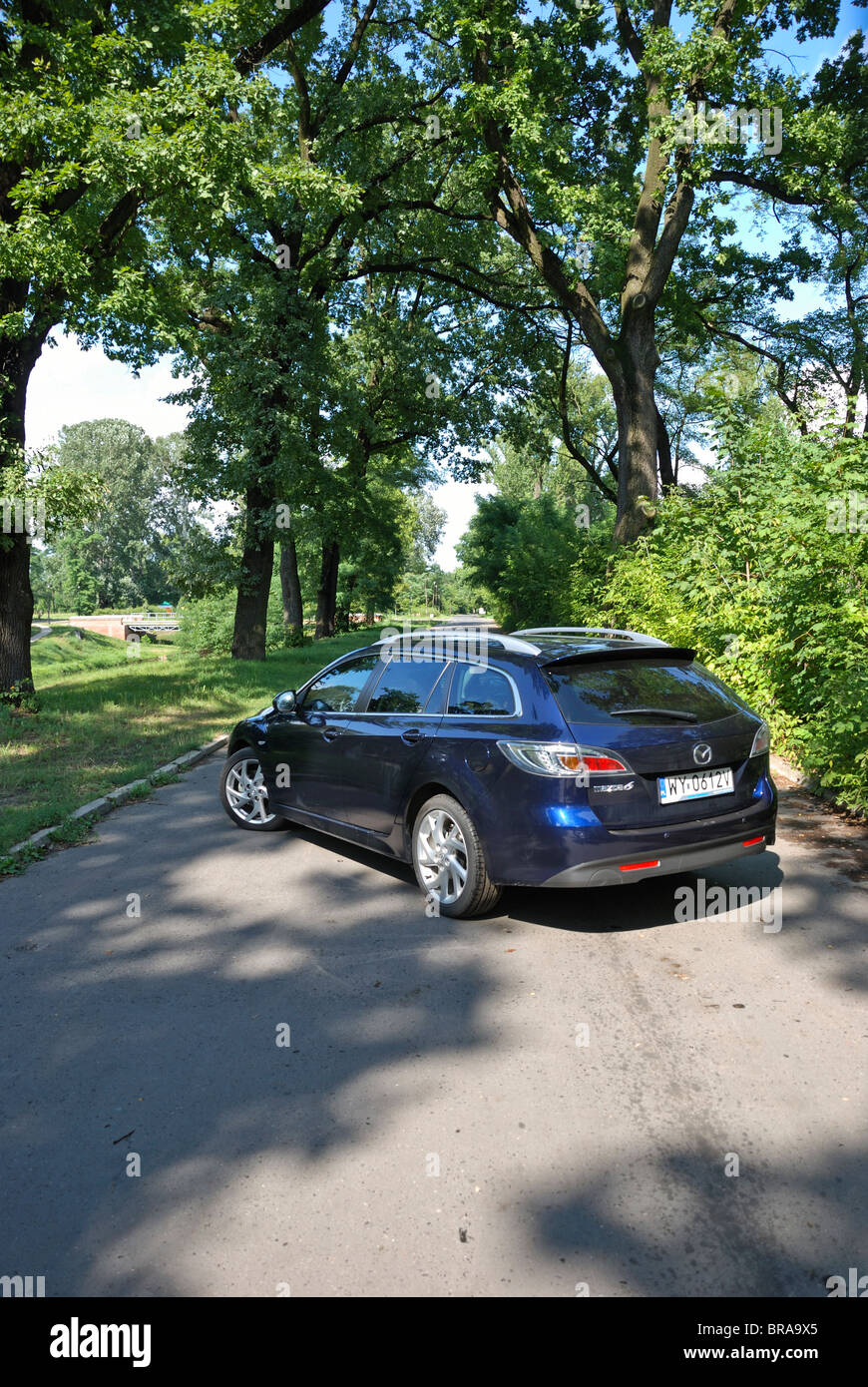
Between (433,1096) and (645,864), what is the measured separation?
174 cm

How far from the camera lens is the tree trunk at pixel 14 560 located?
40.1ft

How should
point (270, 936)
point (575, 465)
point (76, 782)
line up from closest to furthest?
point (270, 936) → point (76, 782) → point (575, 465)

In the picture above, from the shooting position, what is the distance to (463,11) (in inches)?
641

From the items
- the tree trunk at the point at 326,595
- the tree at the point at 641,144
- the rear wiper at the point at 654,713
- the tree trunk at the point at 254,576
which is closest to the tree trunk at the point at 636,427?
the tree at the point at 641,144

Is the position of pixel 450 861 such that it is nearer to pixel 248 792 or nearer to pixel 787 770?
pixel 248 792

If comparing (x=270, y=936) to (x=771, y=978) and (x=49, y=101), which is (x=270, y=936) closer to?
(x=771, y=978)

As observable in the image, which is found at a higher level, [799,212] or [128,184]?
[799,212]

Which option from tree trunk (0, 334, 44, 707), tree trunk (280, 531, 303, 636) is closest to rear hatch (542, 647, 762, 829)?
tree trunk (0, 334, 44, 707)

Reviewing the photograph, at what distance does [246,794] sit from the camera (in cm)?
750

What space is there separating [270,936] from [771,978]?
2.54 m

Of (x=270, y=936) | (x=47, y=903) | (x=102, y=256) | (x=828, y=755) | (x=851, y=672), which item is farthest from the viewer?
(x=102, y=256)

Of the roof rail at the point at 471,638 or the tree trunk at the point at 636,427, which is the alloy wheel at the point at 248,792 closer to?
the roof rail at the point at 471,638

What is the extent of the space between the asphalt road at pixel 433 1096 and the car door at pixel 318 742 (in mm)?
953

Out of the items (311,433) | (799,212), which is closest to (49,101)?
(311,433)
